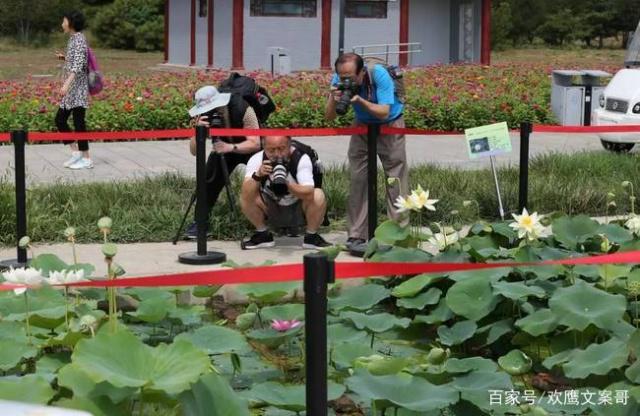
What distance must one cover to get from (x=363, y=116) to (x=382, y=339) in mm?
2604

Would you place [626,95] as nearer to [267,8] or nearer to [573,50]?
[267,8]

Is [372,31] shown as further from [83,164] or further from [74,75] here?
[74,75]

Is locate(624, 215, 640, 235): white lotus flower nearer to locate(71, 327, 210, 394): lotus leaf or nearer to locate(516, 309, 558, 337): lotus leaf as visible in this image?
locate(516, 309, 558, 337): lotus leaf

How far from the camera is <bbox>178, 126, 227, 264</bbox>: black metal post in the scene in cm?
807

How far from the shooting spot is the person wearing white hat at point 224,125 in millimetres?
8758

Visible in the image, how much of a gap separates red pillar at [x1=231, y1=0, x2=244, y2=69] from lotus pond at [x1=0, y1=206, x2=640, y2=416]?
23169 mm

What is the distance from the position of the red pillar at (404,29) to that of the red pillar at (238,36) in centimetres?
413

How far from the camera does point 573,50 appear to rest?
50562 millimetres

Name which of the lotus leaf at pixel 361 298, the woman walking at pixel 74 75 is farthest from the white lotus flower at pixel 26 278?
the woman walking at pixel 74 75

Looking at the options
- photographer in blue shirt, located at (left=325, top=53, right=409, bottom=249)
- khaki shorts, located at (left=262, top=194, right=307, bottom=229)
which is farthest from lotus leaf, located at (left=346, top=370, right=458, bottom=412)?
khaki shorts, located at (left=262, top=194, right=307, bottom=229)

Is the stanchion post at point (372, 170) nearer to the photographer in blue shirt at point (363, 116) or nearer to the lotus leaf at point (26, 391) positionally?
the photographer in blue shirt at point (363, 116)

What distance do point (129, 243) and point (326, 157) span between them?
20.6ft

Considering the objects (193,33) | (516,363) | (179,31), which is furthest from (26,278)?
(179,31)

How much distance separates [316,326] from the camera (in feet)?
12.6
